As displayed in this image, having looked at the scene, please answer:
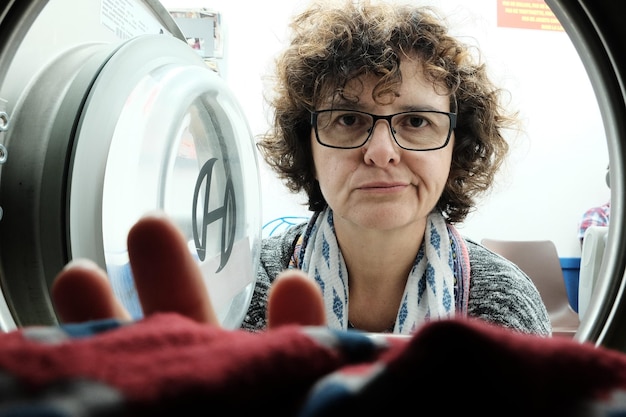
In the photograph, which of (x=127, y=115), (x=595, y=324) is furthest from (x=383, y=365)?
(x=127, y=115)

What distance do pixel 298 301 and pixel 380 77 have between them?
2.20 ft

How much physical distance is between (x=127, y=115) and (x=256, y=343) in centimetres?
53

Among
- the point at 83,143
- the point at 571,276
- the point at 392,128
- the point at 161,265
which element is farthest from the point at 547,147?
the point at 161,265

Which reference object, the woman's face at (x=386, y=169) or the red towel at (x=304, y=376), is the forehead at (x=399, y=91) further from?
the red towel at (x=304, y=376)

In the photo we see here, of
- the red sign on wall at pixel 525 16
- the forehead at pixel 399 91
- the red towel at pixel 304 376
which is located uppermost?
the red sign on wall at pixel 525 16

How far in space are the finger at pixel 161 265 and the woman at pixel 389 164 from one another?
569mm

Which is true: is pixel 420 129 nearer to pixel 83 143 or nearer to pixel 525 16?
pixel 83 143

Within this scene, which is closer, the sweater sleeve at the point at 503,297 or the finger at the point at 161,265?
the finger at the point at 161,265

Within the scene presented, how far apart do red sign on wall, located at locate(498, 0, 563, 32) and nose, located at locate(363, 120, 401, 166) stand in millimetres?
2123

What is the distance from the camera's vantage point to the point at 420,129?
0.95 m

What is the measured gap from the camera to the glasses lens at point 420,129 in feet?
3.06

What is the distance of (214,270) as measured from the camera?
862 millimetres

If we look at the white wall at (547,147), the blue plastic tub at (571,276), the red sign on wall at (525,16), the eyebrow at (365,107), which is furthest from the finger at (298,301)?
the red sign on wall at (525,16)

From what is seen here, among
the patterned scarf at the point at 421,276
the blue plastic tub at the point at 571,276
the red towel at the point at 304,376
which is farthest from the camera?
the blue plastic tub at the point at 571,276
